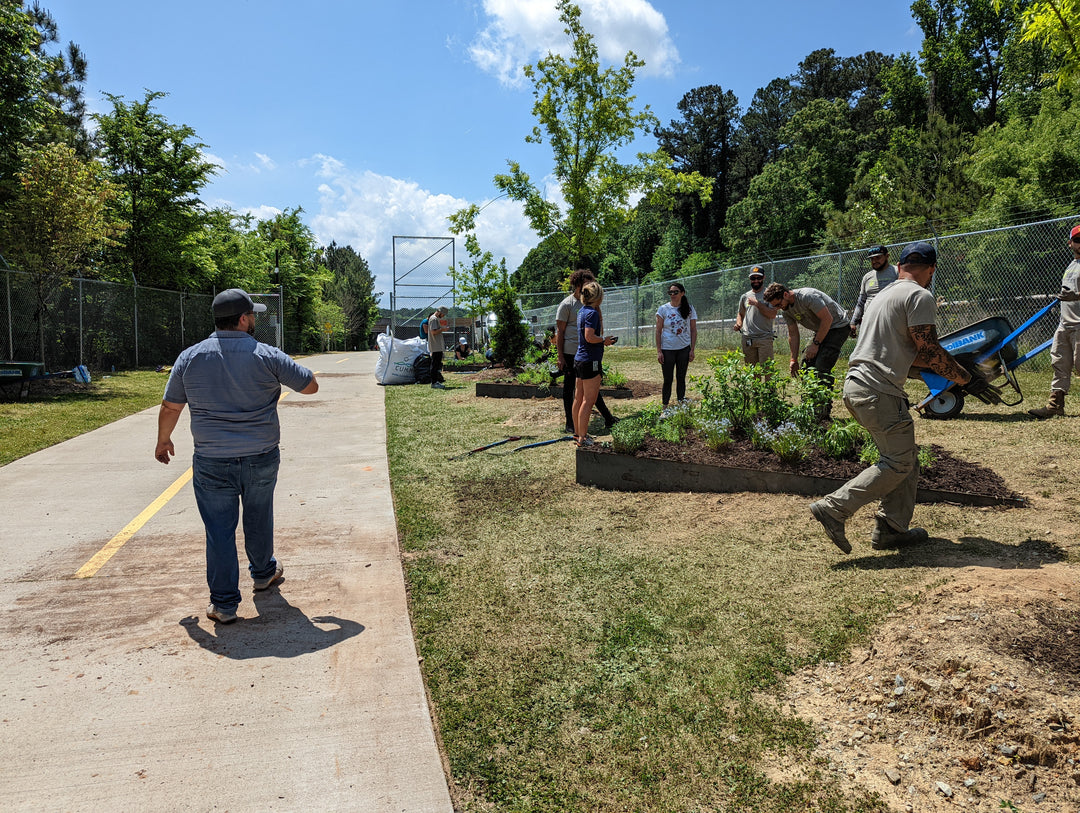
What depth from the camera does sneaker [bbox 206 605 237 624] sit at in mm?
3895

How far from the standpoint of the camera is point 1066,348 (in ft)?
25.5

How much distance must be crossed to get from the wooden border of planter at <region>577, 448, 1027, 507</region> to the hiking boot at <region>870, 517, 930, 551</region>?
90cm

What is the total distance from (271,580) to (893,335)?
4.20 meters

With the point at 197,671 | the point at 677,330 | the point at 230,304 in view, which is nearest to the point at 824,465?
the point at 677,330

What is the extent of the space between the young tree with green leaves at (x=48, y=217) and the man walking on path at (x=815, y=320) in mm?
14229

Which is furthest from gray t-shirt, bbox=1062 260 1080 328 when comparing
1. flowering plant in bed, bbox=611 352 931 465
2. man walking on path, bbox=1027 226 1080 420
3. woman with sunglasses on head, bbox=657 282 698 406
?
woman with sunglasses on head, bbox=657 282 698 406

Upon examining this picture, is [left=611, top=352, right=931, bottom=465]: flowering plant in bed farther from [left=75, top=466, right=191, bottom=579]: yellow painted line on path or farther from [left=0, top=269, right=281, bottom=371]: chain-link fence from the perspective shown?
[left=0, top=269, right=281, bottom=371]: chain-link fence

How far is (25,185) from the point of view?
13.9 meters

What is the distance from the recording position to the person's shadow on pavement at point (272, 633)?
359cm

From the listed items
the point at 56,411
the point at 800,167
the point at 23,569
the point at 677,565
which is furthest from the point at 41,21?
the point at 800,167

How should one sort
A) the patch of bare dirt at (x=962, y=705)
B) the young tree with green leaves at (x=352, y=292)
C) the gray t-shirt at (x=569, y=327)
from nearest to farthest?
1. the patch of bare dirt at (x=962, y=705)
2. the gray t-shirt at (x=569, y=327)
3. the young tree with green leaves at (x=352, y=292)

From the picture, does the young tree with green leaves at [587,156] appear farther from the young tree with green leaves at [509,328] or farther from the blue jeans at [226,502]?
the blue jeans at [226,502]

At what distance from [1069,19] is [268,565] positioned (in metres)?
10.6

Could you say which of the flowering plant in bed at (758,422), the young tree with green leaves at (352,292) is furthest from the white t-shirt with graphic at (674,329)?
the young tree with green leaves at (352,292)
